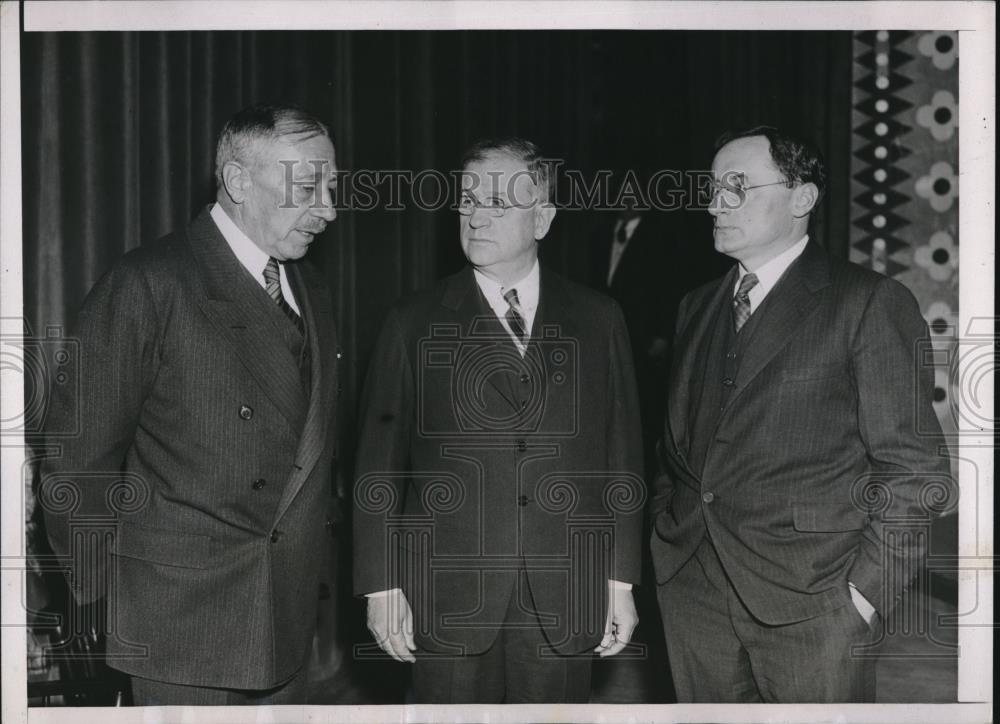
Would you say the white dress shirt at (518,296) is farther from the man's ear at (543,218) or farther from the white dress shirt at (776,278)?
the white dress shirt at (776,278)

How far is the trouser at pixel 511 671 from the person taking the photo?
228cm

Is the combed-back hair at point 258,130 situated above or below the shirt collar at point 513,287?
above

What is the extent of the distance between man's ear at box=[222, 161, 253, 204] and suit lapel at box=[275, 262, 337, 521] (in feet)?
0.61

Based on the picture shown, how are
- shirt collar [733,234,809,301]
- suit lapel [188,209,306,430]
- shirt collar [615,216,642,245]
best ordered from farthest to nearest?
shirt collar [615,216,642,245] < shirt collar [733,234,809,301] < suit lapel [188,209,306,430]

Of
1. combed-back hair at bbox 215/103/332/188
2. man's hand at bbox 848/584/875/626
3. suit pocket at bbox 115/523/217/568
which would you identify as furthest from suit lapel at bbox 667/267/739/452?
suit pocket at bbox 115/523/217/568

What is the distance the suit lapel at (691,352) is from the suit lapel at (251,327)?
0.84 m

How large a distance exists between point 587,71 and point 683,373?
2.49ft

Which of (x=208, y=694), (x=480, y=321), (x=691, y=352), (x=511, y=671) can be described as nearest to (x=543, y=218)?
(x=480, y=321)

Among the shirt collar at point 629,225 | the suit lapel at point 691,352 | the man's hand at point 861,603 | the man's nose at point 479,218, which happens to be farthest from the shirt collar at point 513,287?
the man's hand at point 861,603

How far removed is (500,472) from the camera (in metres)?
2.27

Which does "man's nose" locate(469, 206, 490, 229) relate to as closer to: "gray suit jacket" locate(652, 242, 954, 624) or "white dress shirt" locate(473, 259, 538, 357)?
"white dress shirt" locate(473, 259, 538, 357)

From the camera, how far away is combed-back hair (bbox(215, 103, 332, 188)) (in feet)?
7.48

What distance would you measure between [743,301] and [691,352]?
6.4 inches

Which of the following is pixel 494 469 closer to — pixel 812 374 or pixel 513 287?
pixel 513 287
